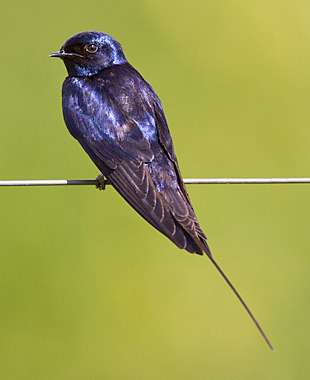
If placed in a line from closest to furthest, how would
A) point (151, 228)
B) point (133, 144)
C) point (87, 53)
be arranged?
point (133, 144)
point (87, 53)
point (151, 228)

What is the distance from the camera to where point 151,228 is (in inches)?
153

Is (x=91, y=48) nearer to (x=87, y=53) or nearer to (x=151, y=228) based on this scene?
(x=87, y=53)

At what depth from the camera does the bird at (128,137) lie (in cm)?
266

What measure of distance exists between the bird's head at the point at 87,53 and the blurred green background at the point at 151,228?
0.71m

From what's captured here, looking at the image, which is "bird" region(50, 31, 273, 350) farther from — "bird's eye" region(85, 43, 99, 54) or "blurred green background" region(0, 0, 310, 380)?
"blurred green background" region(0, 0, 310, 380)

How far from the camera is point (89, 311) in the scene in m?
3.70

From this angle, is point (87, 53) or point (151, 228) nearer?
point (87, 53)

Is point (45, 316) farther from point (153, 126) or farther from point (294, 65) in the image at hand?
point (294, 65)

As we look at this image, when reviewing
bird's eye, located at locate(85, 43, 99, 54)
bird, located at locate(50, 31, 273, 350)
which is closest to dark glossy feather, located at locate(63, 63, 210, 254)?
bird, located at locate(50, 31, 273, 350)

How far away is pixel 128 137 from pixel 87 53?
49cm

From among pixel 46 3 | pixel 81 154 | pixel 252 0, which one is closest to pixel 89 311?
pixel 81 154

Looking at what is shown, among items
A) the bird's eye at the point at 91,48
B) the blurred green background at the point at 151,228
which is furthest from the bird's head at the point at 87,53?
the blurred green background at the point at 151,228

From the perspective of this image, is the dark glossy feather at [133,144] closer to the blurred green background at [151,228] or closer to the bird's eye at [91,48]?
the bird's eye at [91,48]

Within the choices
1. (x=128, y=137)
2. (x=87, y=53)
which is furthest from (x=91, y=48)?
(x=128, y=137)
